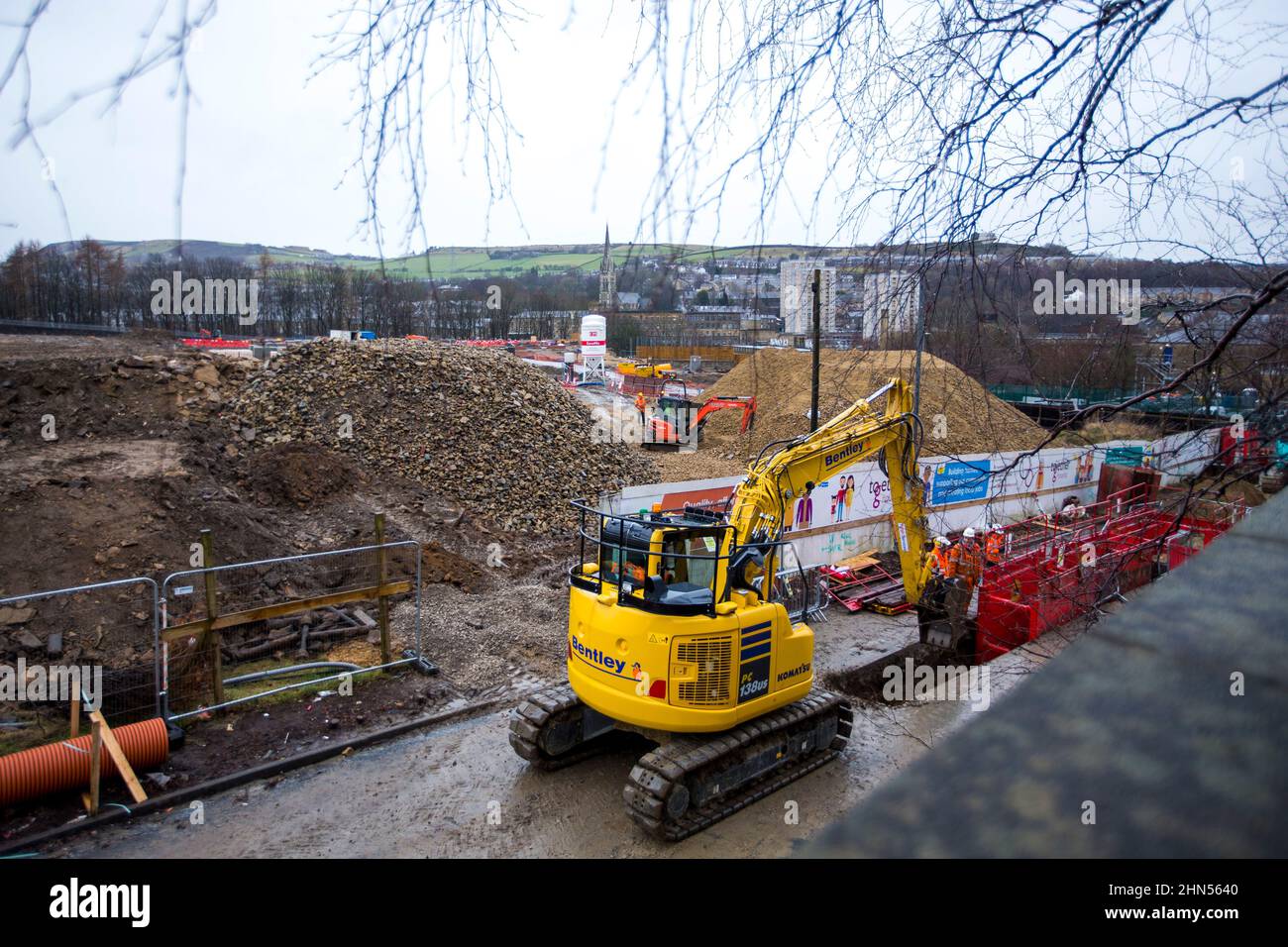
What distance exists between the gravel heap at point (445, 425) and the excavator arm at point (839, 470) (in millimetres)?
8494

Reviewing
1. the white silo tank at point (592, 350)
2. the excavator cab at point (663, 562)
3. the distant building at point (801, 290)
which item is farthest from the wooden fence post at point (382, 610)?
the white silo tank at point (592, 350)

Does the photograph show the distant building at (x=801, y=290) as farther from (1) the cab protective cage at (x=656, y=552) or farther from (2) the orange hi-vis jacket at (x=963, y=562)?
(2) the orange hi-vis jacket at (x=963, y=562)

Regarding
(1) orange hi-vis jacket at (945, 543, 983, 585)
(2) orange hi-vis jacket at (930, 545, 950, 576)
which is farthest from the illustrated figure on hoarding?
(1) orange hi-vis jacket at (945, 543, 983, 585)

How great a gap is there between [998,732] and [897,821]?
0.20 meters

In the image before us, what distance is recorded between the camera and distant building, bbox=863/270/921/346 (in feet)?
12.3

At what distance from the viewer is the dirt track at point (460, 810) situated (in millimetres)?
7395

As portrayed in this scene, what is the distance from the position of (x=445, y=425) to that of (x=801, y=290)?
1633 cm

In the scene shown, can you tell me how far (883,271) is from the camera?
A: 12.2ft

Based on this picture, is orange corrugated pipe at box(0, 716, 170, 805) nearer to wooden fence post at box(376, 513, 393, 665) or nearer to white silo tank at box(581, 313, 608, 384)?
wooden fence post at box(376, 513, 393, 665)

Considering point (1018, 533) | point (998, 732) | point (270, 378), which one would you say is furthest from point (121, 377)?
point (998, 732)

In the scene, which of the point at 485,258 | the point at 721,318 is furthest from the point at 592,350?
the point at 485,258

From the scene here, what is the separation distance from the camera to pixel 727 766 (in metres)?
7.84

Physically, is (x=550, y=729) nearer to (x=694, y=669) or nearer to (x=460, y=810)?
(x=460, y=810)

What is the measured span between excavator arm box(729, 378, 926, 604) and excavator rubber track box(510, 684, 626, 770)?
2423mm
